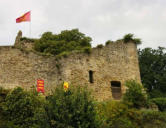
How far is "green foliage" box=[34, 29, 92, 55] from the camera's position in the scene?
784 inches

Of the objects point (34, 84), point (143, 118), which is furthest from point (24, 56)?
point (143, 118)

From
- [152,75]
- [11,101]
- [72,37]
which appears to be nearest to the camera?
[11,101]

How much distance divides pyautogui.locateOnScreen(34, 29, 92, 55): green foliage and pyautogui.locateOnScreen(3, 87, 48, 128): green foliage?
7.78 meters

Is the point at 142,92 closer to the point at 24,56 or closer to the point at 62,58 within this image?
the point at 62,58

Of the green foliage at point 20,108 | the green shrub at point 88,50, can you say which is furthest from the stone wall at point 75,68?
the green foliage at point 20,108

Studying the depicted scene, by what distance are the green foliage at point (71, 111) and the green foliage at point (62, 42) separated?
31.1ft

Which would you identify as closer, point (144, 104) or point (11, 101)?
point (11, 101)

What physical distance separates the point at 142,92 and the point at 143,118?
2.15 meters

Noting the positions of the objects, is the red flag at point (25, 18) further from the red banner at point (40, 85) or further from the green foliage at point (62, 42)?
the red banner at point (40, 85)

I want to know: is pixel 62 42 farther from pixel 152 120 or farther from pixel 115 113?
pixel 152 120

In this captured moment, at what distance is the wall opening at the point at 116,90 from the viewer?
16.3 meters

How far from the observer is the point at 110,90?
1608cm

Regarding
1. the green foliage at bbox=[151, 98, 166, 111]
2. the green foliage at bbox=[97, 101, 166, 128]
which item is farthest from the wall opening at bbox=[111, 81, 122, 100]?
the green foliage at bbox=[151, 98, 166, 111]

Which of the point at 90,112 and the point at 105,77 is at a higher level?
the point at 105,77
